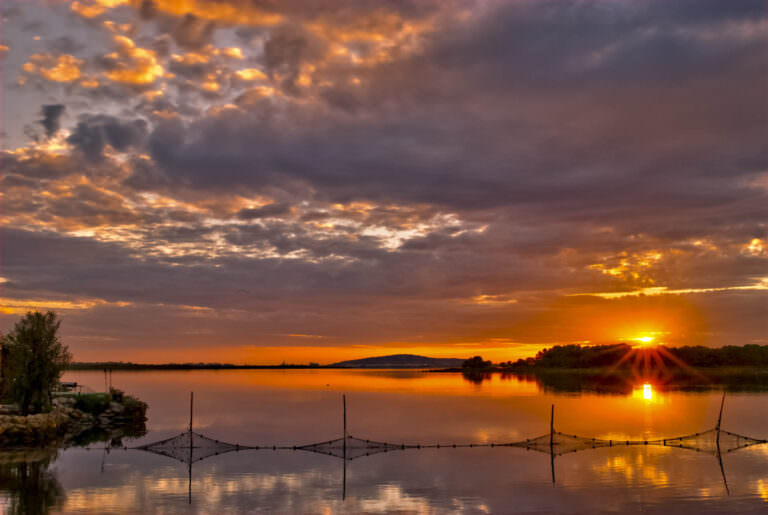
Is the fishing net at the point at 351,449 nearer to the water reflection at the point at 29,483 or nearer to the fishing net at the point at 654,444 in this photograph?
the fishing net at the point at 654,444

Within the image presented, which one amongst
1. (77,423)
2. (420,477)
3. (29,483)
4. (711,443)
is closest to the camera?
(29,483)

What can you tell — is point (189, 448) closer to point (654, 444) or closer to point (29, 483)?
point (29, 483)

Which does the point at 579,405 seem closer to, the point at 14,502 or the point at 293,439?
the point at 293,439

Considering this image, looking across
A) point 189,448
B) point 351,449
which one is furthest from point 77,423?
point 351,449

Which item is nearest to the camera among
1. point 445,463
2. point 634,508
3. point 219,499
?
point 634,508

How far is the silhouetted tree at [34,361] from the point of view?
66.2 meters

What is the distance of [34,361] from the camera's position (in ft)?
222

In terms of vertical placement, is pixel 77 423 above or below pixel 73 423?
below

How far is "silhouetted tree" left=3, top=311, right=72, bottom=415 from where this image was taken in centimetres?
6625

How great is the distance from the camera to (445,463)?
5391cm

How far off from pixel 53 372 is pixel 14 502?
33446mm

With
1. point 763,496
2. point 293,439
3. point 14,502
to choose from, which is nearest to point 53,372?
point 293,439

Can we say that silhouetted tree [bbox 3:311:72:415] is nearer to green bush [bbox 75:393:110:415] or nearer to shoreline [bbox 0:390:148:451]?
shoreline [bbox 0:390:148:451]

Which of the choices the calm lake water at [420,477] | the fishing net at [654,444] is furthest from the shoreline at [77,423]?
the fishing net at [654,444]
